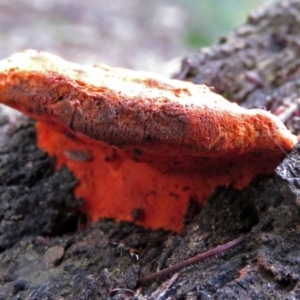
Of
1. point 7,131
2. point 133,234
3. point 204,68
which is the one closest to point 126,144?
point 133,234

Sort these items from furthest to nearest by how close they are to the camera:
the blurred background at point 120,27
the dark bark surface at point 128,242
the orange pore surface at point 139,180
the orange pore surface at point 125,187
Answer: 1. the blurred background at point 120,27
2. the orange pore surface at point 125,187
3. the orange pore surface at point 139,180
4. the dark bark surface at point 128,242

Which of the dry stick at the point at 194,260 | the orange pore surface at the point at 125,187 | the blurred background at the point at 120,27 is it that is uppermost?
the blurred background at the point at 120,27

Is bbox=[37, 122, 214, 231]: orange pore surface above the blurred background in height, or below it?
below

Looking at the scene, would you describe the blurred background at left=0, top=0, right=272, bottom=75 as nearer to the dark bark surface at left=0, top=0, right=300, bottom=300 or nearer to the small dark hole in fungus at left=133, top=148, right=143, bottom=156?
the dark bark surface at left=0, top=0, right=300, bottom=300

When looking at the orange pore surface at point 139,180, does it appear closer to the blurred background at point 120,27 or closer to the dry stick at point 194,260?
the dry stick at point 194,260

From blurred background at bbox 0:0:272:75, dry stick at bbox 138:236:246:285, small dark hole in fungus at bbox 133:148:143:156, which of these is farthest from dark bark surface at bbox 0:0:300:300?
blurred background at bbox 0:0:272:75

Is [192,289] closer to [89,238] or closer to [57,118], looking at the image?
[89,238]

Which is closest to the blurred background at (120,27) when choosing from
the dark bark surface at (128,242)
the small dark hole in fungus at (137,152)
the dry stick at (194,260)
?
the dark bark surface at (128,242)
